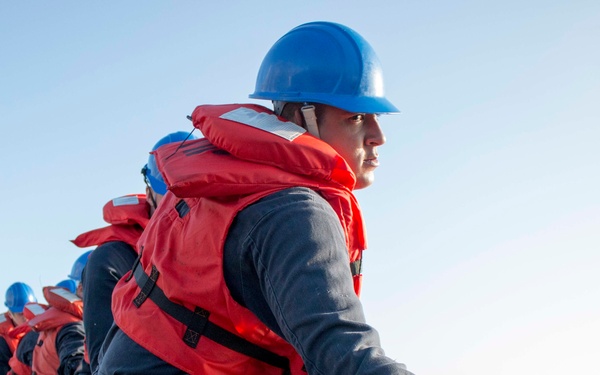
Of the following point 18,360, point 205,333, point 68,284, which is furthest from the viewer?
point 68,284

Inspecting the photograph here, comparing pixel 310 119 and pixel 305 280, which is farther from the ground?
pixel 310 119

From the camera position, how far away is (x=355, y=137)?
11.4 feet

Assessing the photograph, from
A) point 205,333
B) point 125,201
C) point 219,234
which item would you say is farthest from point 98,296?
point 219,234

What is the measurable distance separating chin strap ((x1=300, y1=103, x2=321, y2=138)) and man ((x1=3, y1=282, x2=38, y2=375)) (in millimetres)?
10867

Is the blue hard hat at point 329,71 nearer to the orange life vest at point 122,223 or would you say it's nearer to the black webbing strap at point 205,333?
the black webbing strap at point 205,333

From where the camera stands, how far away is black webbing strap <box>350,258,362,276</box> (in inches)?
127

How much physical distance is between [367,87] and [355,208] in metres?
0.61

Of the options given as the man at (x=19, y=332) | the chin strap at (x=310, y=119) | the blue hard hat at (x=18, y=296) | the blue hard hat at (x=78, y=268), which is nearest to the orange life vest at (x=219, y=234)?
the chin strap at (x=310, y=119)

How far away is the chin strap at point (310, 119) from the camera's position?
3465 mm

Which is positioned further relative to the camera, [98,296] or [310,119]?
[98,296]

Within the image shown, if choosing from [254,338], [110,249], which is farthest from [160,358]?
[110,249]

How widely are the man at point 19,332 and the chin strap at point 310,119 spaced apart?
10.9 meters

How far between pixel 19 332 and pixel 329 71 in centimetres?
1316

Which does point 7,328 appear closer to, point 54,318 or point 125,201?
point 54,318
